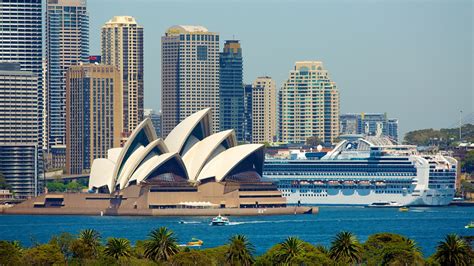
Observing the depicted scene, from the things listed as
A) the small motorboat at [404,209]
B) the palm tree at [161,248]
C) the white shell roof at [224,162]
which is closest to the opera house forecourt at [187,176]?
the white shell roof at [224,162]

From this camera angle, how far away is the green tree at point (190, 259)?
173 feet

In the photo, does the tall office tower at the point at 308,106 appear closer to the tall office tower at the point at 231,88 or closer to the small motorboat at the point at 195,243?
the tall office tower at the point at 231,88

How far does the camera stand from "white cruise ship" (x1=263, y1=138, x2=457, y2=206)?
436 feet

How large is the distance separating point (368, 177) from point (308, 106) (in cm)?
5637

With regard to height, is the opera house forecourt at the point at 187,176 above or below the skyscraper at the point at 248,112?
below

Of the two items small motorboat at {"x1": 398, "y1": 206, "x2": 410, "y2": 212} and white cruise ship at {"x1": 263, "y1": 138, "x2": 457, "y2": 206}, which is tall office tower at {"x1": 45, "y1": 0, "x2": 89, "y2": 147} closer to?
white cruise ship at {"x1": 263, "y1": 138, "x2": 457, "y2": 206}

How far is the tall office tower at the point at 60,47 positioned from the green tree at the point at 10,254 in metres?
135

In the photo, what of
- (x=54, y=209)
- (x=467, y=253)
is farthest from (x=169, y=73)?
(x=467, y=253)

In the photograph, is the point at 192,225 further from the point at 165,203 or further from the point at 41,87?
→ the point at 41,87

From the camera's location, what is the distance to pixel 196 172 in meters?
114

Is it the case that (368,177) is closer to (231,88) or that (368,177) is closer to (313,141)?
(313,141)

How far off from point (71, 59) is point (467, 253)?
143590 millimetres

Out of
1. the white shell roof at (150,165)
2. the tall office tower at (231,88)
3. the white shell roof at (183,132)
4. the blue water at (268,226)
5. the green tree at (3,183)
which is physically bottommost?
the blue water at (268,226)

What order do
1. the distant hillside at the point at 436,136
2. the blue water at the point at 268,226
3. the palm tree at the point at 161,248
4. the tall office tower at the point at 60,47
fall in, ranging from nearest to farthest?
the palm tree at the point at 161,248
the blue water at the point at 268,226
the distant hillside at the point at 436,136
the tall office tower at the point at 60,47
